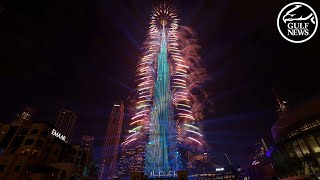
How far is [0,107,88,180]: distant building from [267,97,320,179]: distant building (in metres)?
59.3

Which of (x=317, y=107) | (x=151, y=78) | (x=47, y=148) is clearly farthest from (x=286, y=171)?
(x=47, y=148)

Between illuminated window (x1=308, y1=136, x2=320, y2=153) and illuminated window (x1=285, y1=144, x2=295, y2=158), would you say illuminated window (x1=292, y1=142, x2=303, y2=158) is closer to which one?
illuminated window (x1=285, y1=144, x2=295, y2=158)

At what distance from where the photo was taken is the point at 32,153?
2121 inches

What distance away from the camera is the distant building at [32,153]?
46.8m

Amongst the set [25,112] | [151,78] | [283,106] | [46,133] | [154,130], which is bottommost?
[46,133]

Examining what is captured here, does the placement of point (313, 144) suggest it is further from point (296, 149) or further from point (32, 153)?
point (32, 153)

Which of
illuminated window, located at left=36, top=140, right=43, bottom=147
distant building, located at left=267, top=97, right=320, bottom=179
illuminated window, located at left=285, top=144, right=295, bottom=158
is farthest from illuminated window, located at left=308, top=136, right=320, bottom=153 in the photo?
illuminated window, located at left=36, top=140, right=43, bottom=147

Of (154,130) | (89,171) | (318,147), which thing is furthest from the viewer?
(89,171)

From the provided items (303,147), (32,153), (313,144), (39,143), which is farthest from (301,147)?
(32,153)

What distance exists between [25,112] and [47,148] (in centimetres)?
2218

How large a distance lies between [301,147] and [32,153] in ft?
226

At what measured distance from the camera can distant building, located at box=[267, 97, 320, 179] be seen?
163 feet

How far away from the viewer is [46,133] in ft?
194

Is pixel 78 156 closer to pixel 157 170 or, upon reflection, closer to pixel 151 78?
pixel 157 170
